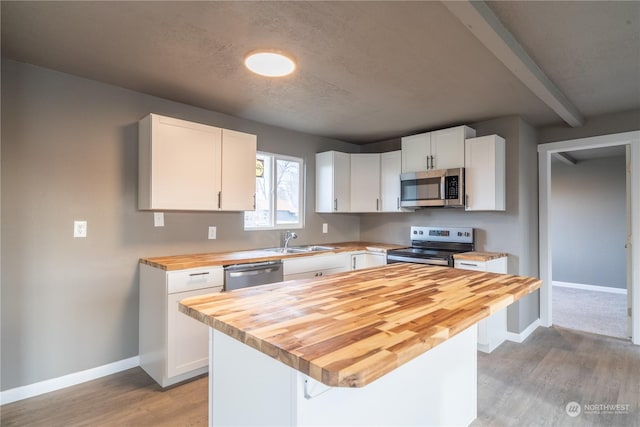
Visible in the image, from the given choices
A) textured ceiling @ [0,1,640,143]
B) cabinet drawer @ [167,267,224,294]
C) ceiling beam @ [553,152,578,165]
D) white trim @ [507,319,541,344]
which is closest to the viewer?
textured ceiling @ [0,1,640,143]

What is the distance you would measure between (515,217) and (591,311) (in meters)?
2.20

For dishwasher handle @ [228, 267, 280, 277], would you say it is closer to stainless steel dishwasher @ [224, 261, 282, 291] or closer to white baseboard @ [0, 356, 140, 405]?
stainless steel dishwasher @ [224, 261, 282, 291]

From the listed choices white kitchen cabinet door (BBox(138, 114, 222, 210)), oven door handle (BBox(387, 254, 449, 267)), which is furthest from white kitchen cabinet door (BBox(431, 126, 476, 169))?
white kitchen cabinet door (BBox(138, 114, 222, 210))

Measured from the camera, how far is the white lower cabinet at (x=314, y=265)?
3098mm

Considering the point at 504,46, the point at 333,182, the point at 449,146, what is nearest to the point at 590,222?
the point at 449,146

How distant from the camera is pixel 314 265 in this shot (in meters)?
3.34

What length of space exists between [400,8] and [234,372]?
1.82m

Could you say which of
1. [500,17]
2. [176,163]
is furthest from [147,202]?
[500,17]

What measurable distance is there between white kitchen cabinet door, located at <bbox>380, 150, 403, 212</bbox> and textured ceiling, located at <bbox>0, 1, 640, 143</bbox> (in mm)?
974

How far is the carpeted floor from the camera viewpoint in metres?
3.70

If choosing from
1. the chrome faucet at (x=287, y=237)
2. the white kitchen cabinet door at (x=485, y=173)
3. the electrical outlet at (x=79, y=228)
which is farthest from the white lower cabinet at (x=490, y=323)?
the electrical outlet at (x=79, y=228)

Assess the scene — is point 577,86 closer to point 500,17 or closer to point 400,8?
point 500,17

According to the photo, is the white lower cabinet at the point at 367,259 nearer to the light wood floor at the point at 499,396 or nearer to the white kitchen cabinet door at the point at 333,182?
the white kitchen cabinet door at the point at 333,182

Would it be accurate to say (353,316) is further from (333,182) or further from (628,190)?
(628,190)
